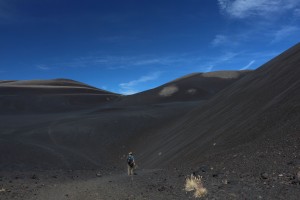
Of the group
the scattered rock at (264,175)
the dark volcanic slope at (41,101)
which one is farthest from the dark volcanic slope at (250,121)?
the dark volcanic slope at (41,101)

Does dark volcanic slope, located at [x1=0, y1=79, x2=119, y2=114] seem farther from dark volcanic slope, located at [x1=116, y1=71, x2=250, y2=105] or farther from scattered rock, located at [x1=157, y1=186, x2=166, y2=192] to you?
scattered rock, located at [x1=157, y1=186, x2=166, y2=192]

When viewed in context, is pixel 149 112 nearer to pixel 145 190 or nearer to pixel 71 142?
pixel 71 142

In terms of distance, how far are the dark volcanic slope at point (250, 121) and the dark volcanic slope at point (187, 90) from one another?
168 feet

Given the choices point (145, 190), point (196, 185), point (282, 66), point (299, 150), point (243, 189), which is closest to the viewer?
point (243, 189)

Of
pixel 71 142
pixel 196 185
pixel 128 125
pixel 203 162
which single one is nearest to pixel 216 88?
pixel 128 125

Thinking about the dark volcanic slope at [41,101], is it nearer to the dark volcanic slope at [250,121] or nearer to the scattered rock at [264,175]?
the dark volcanic slope at [250,121]

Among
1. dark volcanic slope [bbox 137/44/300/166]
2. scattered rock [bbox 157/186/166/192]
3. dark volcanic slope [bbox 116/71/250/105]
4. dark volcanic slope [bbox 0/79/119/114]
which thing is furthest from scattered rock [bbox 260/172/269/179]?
dark volcanic slope [bbox 0/79/119/114]

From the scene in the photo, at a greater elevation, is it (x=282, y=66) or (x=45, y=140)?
(x=282, y=66)

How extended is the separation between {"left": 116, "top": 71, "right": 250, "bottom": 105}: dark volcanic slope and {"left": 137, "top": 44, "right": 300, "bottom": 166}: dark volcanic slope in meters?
51.3

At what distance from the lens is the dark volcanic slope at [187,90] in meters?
88.8

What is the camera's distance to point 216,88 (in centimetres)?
10069

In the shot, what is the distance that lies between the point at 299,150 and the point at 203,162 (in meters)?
5.04

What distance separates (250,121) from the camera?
74.9ft

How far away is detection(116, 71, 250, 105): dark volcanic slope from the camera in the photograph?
88.8 metres
